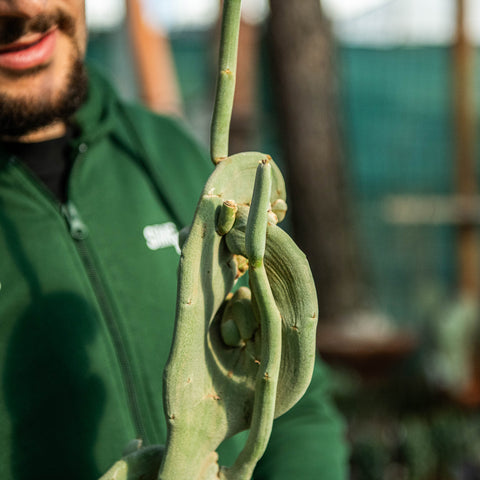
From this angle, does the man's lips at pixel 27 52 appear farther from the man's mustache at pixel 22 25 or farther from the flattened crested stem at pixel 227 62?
the flattened crested stem at pixel 227 62

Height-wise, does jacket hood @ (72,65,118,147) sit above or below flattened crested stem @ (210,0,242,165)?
below

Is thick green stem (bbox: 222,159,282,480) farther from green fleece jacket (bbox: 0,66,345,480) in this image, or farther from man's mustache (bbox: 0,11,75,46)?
man's mustache (bbox: 0,11,75,46)

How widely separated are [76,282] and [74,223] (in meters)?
0.08

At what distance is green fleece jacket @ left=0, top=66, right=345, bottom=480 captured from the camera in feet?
2.67

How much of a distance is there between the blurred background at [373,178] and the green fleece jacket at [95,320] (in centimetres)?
145

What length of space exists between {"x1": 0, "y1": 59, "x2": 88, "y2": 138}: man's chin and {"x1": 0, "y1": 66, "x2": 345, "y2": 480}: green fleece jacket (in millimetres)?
57

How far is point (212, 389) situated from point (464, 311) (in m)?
2.72

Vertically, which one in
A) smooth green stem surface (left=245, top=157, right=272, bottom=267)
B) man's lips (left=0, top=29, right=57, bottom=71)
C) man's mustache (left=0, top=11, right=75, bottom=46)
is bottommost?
smooth green stem surface (left=245, top=157, right=272, bottom=267)

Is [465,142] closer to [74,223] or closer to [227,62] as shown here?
[74,223]

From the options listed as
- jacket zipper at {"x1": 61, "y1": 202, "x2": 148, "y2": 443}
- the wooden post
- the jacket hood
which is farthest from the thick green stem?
the wooden post

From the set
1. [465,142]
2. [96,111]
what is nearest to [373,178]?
[465,142]

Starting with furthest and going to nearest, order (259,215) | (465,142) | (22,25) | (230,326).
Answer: (465,142) → (22,25) → (230,326) → (259,215)

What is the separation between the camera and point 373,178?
14.7ft

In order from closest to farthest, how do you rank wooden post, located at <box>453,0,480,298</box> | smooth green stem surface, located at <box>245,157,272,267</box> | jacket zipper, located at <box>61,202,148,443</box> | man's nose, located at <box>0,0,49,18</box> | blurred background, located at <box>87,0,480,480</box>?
1. smooth green stem surface, located at <box>245,157,272,267</box>
2. man's nose, located at <box>0,0,49,18</box>
3. jacket zipper, located at <box>61,202,148,443</box>
4. blurred background, located at <box>87,0,480,480</box>
5. wooden post, located at <box>453,0,480,298</box>
